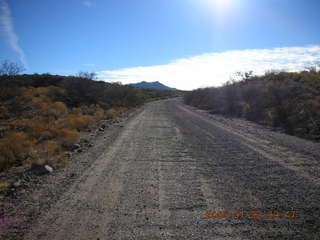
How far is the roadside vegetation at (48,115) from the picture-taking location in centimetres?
710

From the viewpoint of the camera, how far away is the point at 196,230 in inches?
127

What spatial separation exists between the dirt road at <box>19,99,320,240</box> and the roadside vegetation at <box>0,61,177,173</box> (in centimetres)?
226

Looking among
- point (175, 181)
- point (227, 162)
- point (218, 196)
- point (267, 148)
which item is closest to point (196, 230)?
point (218, 196)

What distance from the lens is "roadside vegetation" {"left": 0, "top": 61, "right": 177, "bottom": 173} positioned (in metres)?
7.10

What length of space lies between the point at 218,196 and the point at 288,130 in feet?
29.6

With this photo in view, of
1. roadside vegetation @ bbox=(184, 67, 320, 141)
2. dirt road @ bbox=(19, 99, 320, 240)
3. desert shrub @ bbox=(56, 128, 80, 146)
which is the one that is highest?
roadside vegetation @ bbox=(184, 67, 320, 141)

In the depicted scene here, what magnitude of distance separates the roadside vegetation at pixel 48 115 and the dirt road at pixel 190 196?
89.0 inches

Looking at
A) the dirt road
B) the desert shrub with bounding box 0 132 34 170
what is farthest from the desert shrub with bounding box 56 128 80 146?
the dirt road

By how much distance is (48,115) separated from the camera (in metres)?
15.8

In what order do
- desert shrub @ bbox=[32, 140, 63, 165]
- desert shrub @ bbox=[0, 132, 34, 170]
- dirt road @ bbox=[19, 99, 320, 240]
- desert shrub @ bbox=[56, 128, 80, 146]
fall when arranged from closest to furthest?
dirt road @ bbox=[19, 99, 320, 240]
desert shrub @ bbox=[32, 140, 63, 165]
desert shrub @ bbox=[0, 132, 34, 170]
desert shrub @ bbox=[56, 128, 80, 146]
